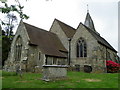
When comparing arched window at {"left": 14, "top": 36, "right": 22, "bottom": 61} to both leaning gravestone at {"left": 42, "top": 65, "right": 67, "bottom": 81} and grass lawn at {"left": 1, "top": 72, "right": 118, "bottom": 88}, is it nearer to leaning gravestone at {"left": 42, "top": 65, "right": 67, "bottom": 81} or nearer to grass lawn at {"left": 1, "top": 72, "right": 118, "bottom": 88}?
grass lawn at {"left": 1, "top": 72, "right": 118, "bottom": 88}

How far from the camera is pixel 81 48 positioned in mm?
27453

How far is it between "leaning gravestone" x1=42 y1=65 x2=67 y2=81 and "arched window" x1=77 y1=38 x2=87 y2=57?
13903 mm

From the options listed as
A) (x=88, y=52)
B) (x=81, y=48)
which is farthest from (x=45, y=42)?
(x=88, y=52)

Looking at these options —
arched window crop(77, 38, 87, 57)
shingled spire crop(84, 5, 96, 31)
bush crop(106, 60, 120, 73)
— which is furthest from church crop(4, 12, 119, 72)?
shingled spire crop(84, 5, 96, 31)

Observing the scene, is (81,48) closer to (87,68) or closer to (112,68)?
(87,68)

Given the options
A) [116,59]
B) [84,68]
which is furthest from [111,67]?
[116,59]

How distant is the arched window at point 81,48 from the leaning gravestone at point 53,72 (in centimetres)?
1390

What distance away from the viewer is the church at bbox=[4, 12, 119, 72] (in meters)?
23.3

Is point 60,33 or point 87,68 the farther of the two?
point 60,33

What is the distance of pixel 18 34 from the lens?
26.5m

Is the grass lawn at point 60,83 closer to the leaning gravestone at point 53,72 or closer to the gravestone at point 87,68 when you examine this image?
the leaning gravestone at point 53,72

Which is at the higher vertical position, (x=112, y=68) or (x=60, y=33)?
(x=60, y=33)

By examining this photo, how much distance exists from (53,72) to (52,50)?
12.4 meters

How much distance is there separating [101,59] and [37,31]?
13.4 metres
